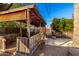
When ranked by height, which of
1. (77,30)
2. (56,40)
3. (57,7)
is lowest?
(56,40)

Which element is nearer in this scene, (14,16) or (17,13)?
(17,13)

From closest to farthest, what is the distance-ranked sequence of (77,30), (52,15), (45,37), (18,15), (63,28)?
(18,15)
(52,15)
(77,30)
(63,28)
(45,37)

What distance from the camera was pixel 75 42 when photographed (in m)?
6.54

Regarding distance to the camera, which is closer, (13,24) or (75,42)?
(75,42)

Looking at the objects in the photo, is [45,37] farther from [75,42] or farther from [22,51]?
[22,51]

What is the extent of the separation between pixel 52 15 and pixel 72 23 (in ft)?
4.42

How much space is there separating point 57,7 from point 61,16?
0.61 meters

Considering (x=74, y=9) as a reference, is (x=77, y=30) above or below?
below

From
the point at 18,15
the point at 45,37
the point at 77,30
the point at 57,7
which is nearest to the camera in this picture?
the point at 18,15

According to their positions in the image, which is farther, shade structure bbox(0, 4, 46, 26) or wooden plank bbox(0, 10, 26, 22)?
wooden plank bbox(0, 10, 26, 22)

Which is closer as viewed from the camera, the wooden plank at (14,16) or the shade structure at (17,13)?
the shade structure at (17,13)

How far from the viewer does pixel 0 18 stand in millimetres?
5332

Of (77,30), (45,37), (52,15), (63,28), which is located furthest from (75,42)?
(45,37)

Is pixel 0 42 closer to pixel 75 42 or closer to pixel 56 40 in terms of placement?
pixel 75 42
